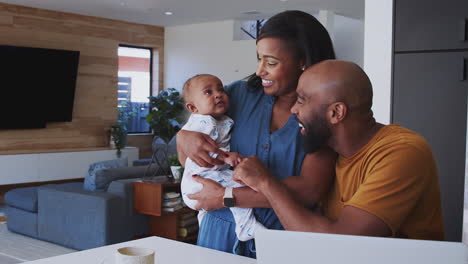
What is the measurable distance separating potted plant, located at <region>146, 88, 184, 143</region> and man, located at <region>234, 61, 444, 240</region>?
769 centimetres

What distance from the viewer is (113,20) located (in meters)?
9.16

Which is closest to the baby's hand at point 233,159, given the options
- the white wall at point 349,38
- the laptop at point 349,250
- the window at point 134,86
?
the laptop at point 349,250

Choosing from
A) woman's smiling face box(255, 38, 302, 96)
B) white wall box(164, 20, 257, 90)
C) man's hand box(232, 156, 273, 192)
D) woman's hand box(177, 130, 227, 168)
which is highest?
white wall box(164, 20, 257, 90)

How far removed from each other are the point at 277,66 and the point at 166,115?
7.66m

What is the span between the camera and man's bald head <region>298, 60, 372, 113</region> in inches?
56.3

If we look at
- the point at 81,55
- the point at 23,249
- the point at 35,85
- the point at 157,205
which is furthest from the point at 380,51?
the point at 81,55

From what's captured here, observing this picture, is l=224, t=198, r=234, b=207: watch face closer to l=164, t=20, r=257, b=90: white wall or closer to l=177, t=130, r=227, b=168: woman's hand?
l=177, t=130, r=227, b=168: woman's hand

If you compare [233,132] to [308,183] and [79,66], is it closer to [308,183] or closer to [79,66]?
[308,183]

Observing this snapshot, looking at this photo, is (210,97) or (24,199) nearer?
(210,97)

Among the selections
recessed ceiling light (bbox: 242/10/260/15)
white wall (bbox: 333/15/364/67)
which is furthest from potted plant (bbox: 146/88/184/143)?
white wall (bbox: 333/15/364/67)

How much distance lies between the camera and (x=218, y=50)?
30.6 ft

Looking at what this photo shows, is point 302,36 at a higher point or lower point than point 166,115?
higher

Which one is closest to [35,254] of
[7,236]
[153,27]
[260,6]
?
[7,236]

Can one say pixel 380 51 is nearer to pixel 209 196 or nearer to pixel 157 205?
pixel 209 196
